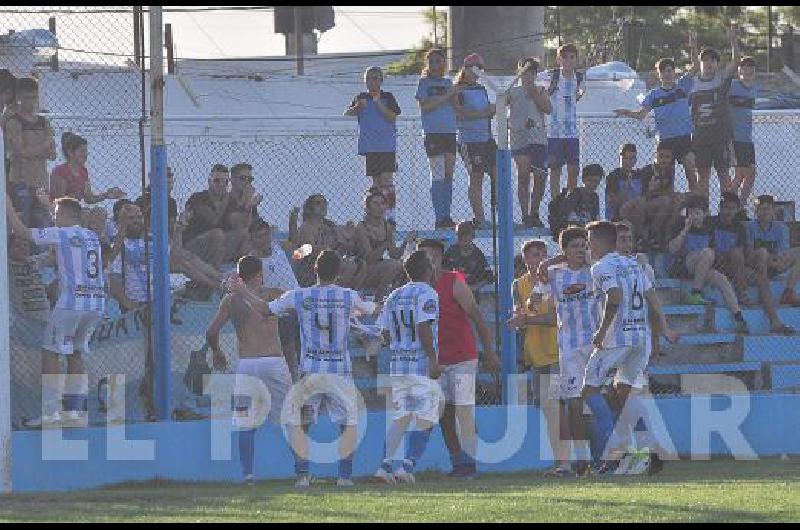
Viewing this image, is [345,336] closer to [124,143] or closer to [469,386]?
[469,386]

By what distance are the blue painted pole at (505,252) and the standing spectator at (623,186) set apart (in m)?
2.56

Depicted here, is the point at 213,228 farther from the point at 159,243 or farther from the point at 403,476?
the point at 403,476

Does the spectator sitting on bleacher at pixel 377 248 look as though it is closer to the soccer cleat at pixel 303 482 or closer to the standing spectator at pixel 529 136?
the standing spectator at pixel 529 136

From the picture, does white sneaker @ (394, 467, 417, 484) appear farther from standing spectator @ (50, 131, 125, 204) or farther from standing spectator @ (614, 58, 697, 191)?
standing spectator @ (614, 58, 697, 191)

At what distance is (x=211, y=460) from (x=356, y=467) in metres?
1.19

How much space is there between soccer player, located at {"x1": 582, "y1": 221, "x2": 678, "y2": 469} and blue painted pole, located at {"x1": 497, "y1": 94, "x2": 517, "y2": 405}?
1684 mm

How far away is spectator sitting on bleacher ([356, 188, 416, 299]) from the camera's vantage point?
16.1 metres

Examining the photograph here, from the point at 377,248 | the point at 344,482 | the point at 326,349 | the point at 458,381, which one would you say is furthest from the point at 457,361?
the point at 377,248

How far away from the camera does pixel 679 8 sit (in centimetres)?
5900

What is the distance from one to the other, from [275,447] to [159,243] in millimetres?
1879

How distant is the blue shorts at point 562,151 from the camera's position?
17875 millimetres

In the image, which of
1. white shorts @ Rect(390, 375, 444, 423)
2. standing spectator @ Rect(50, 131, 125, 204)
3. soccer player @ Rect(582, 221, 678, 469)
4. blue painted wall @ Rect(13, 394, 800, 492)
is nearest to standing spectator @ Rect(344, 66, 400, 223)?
standing spectator @ Rect(50, 131, 125, 204)

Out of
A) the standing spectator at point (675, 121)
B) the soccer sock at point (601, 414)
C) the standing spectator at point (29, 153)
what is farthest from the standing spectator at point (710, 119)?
the standing spectator at point (29, 153)

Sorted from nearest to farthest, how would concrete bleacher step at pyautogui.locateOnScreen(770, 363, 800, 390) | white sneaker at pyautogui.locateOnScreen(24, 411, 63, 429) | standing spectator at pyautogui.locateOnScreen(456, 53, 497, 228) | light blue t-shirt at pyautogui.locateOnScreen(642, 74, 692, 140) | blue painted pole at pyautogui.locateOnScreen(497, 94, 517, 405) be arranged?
white sneaker at pyautogui.locateOnScreen(24, 411, 63, 429) → blue painted pole at pyautogui.locateOnScreen(497, 94, 517, 405) → concrete bleacher step at pyautogui.locateOnScreen(770, 363, 800, 390) → standing spectator at pyautogui.locateOnScreen(456, 53, 497, 228) → light blue t-shirt at pyautogui.locateOnScreen(642, 74, 692, 140)
